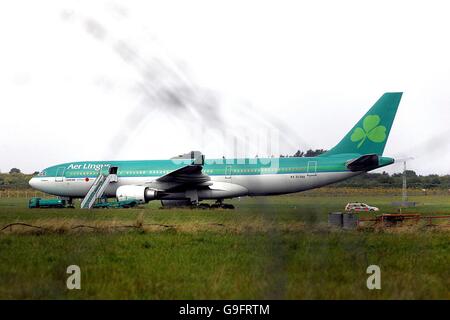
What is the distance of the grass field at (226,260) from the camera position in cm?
1023

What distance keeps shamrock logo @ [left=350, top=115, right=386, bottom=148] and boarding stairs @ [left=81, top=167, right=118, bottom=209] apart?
63.7ft

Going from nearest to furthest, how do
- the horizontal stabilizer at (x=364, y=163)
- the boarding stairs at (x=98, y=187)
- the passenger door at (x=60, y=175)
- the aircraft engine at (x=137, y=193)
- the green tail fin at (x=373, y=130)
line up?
the green tail fin at (x=373, y=130), the horizontal stabilizer at (x=364, y=163), the aircraft engine at (x=137, y=193), the boarding stairs at (x=98, y=187), the passenger door at (x=60, y=175)

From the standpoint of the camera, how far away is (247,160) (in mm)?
43750

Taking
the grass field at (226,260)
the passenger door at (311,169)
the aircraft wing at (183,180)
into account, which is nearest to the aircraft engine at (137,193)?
the aircraft wing at (183,180)

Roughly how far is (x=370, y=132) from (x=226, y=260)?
28.0 m

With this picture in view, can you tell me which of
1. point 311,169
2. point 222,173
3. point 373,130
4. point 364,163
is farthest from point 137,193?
point 373,130

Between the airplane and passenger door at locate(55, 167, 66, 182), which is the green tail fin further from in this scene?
passenger door at locate(55, 167, 66, 182)

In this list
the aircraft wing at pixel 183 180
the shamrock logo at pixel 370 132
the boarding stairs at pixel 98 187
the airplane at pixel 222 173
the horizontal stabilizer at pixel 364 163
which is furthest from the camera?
the boarding stairs at pixel 98 187

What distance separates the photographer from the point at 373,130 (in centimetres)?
3975

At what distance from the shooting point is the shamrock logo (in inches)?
1537

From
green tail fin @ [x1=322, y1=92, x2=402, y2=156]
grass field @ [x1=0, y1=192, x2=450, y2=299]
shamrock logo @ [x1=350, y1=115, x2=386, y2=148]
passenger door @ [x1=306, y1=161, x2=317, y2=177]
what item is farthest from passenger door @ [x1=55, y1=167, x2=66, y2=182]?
grass field @ [x1=0, y1=192, x2=450, y2=299]

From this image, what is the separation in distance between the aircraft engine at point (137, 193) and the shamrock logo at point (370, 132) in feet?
50.6

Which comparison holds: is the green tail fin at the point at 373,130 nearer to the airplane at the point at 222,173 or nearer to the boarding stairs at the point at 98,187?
the airplane at the point at 222,173
